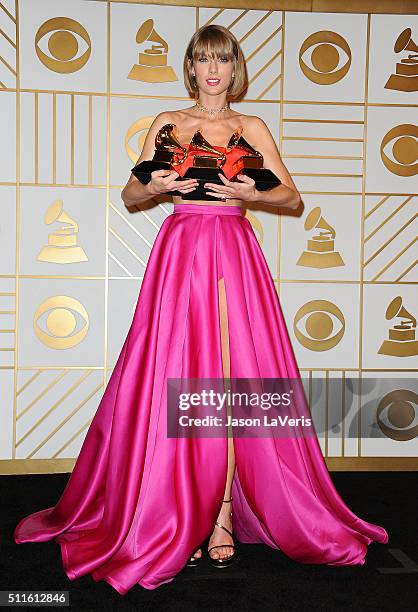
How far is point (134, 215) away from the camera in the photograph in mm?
3148

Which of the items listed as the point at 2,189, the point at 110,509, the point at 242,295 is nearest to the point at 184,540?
the point at 110,509

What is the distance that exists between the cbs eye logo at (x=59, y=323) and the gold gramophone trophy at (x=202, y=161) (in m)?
1.28

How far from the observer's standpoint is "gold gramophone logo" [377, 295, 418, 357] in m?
3.26

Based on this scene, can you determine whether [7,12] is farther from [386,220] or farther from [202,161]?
[386,220]

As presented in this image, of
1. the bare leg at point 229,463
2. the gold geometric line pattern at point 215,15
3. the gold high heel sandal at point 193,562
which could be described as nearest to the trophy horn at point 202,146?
the bare leg at point 229,463

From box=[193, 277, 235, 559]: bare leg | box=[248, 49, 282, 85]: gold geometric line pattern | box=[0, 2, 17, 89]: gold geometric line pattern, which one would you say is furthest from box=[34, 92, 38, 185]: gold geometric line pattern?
box=[193, 277, 235, 559]: bare leg

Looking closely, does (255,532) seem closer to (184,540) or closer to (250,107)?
(184,540)

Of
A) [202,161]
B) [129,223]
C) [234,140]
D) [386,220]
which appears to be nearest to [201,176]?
[202,161]

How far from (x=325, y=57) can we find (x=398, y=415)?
1.78 m

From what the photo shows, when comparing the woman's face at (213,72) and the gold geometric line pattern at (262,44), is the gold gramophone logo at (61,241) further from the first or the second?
the woman's face at (213,72)

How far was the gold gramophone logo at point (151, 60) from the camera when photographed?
310 cm

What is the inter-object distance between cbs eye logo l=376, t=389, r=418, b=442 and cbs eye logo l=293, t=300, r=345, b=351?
398mm

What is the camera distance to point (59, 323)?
3.10 metres

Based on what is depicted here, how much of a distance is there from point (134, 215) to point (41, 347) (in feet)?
2.50
